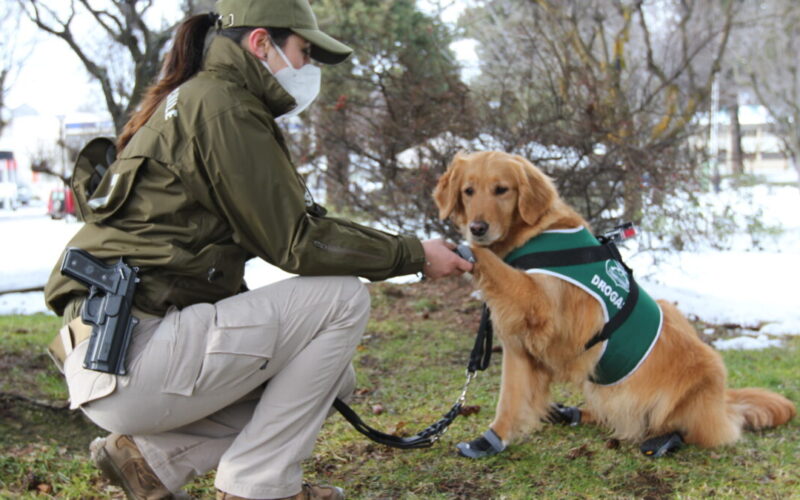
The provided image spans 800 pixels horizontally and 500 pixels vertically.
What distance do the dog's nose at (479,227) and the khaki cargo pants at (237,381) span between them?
90cm

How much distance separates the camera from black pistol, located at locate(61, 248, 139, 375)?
2051 mm

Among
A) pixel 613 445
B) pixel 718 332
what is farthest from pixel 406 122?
pixel 613 445

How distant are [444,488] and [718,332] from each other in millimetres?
4374

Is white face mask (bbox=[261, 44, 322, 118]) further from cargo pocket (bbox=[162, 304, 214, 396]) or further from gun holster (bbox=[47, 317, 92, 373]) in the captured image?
gun holster (bbox=[47, 317, 92, 373])

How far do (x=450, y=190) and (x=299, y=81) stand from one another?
113 centimetres

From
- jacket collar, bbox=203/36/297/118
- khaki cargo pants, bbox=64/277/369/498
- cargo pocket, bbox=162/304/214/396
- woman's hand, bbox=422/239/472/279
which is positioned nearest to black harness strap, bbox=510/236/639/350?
woman's hand, bbox=422/239/472/279

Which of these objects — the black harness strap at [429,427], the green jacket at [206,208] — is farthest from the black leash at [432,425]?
the green jacket at [206,208]

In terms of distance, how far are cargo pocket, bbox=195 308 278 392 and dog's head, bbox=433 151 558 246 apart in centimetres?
128

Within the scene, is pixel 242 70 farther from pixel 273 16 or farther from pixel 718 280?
pixel 718 280

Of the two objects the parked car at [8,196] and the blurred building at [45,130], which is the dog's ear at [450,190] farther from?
the parked car at [8,196]

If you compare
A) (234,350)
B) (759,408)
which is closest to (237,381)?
(234,350)

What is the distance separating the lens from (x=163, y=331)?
2.16 meters

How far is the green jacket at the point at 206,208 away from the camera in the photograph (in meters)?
2.15

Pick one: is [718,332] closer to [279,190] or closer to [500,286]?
[500,286]
